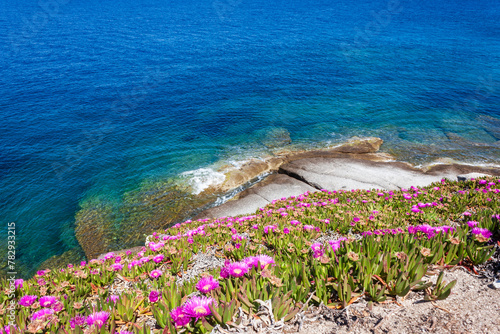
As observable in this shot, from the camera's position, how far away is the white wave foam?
72.1 ft

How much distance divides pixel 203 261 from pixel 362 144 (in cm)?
2534

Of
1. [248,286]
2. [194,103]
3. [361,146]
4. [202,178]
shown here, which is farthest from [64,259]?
[361,146]

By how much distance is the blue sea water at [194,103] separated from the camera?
74.2 ft

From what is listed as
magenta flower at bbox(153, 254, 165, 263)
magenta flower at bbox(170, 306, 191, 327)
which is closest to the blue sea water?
magenta flower at bbox(153, 254, 165, 263)

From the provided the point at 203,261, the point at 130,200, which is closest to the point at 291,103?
the point at 130,200

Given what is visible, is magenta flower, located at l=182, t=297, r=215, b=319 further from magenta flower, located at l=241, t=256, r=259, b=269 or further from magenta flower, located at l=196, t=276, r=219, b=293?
magenta flower, located at l=241, t=256, r=259, b=269

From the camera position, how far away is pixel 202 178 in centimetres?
2289

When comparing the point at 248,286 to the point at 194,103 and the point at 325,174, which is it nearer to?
the point at 325,174

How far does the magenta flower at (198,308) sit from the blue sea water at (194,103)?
1748 cm

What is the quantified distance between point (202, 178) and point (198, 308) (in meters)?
20.6

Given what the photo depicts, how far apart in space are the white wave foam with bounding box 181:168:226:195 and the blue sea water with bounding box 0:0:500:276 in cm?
→ 62

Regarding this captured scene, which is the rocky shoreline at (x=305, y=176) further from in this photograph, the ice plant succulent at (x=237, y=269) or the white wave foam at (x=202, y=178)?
the ice plant succulent at (x=237, y=269)

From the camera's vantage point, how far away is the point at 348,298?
109 inches

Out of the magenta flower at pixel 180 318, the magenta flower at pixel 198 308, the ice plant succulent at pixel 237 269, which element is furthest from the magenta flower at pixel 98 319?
the ice plant succulent at pixel 237 269
